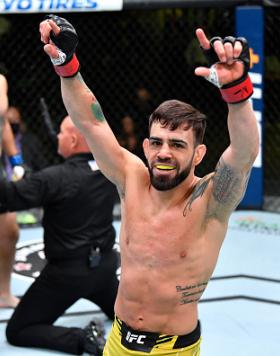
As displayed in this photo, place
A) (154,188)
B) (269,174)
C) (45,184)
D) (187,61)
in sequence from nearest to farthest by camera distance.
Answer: (154,188)
(45,184)
(187,61)
(269,174)

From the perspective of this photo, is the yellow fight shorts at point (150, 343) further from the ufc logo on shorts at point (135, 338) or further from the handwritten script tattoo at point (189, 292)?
the handwritten script tattoo at point (189, 292)

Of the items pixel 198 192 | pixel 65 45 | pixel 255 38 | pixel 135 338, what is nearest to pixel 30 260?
pixel 255 38

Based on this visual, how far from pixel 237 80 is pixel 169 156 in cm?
40

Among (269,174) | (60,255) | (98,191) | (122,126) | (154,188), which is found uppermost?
(154,188)

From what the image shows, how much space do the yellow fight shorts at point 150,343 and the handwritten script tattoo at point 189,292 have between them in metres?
0.12

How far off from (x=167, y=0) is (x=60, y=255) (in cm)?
296

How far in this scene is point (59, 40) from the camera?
2.33 meters

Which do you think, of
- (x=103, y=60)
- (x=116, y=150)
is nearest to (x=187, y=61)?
(x=103, y=60)

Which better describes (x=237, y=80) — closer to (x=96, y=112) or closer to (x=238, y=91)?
(x=238, y=91)

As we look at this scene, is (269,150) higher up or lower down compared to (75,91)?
lower down

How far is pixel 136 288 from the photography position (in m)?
2.50

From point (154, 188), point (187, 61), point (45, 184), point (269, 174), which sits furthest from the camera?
point (269, 174)

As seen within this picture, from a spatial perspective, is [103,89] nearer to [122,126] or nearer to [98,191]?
[122,126]

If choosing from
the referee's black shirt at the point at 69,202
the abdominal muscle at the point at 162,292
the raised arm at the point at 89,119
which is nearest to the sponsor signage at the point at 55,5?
the referee's black shirt at the point at 69,202
